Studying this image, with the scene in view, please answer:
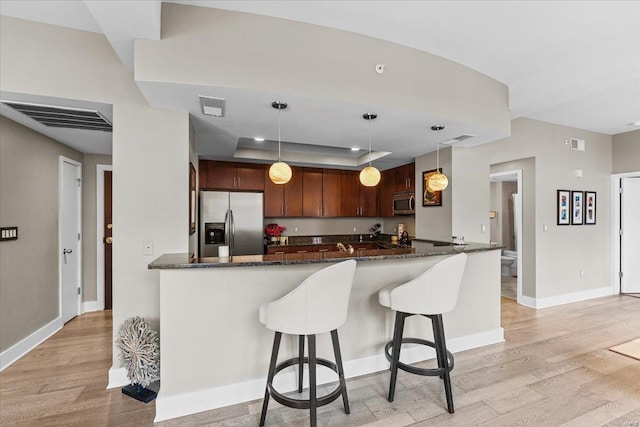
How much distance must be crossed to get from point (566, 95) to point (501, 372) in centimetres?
284

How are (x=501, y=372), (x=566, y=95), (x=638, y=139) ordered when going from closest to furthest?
1. (x=501, y=372)
2. (x=566, y=95)
3. (x=638, y=139)

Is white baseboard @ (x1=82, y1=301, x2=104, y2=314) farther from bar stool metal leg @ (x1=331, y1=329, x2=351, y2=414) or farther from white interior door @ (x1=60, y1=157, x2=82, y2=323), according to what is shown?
bar stool metal leg @ (x1=331, y1=329, x2=351, y2=414)

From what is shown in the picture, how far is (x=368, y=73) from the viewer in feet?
8.13

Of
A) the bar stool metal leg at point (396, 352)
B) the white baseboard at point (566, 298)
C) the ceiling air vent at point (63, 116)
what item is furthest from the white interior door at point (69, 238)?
the white baseboard at point (566, 298)

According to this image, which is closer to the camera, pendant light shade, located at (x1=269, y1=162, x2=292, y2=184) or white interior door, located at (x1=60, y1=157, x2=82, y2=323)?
pendant light shade, located at (x1=269, y1=162, x2=292, y2=184)

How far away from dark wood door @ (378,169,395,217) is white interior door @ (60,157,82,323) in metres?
4.71

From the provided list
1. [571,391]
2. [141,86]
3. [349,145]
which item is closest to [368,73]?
[349,145]

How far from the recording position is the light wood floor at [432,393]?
2.10m

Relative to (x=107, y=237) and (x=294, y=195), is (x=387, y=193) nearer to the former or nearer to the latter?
(x=294, y=195)

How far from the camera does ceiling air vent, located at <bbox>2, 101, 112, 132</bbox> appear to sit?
8.25ft

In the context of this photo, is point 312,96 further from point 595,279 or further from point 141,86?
point 595,279

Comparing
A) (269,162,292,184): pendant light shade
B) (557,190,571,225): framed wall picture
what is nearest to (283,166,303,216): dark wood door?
(269,162,292,184): pendant light shade

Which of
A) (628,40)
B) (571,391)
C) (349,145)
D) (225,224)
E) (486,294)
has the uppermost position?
(628,40)

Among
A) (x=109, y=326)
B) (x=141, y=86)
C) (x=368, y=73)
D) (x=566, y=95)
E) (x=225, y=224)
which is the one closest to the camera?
(x=141, y=86)
